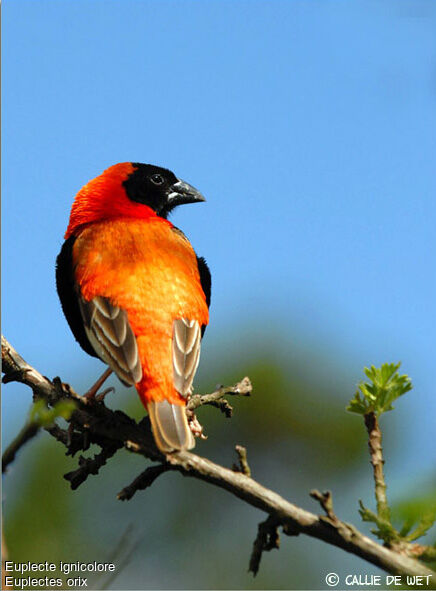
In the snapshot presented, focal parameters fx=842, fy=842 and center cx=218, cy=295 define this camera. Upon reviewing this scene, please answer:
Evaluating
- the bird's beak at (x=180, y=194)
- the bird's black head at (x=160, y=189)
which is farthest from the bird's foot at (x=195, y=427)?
the bird's beak at (x=180, y=194)

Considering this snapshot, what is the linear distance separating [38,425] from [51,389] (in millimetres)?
1872

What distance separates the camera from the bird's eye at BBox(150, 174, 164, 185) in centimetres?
668

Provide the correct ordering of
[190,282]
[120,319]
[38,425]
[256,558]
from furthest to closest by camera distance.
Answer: [190,282] < [120,319] < [256,558] < [38,425]

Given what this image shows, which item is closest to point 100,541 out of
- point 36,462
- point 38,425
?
point 36,462

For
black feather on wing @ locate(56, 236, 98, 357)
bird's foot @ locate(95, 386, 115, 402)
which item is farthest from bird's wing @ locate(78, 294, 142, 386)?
bird's foot @ locate(95, 386, 115, 402)

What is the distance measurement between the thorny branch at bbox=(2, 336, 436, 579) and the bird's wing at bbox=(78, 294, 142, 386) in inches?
10.5

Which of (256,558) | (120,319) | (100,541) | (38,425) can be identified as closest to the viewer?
(38,425)

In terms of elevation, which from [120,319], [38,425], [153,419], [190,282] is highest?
[190,282]

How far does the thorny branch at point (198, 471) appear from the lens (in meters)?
2.79

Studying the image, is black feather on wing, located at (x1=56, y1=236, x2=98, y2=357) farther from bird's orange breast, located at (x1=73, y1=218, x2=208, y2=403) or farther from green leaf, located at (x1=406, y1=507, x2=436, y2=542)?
green leaf, located at (x1=406, y1=507, x2=436, y2=542)

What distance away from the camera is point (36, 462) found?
24.5ft

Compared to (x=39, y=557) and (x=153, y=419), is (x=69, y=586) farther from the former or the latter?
(x=39, y=557)

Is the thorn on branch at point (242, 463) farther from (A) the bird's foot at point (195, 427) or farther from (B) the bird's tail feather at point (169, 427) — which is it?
(A) the bird's foot at point (195, 427)

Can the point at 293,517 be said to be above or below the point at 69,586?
above
